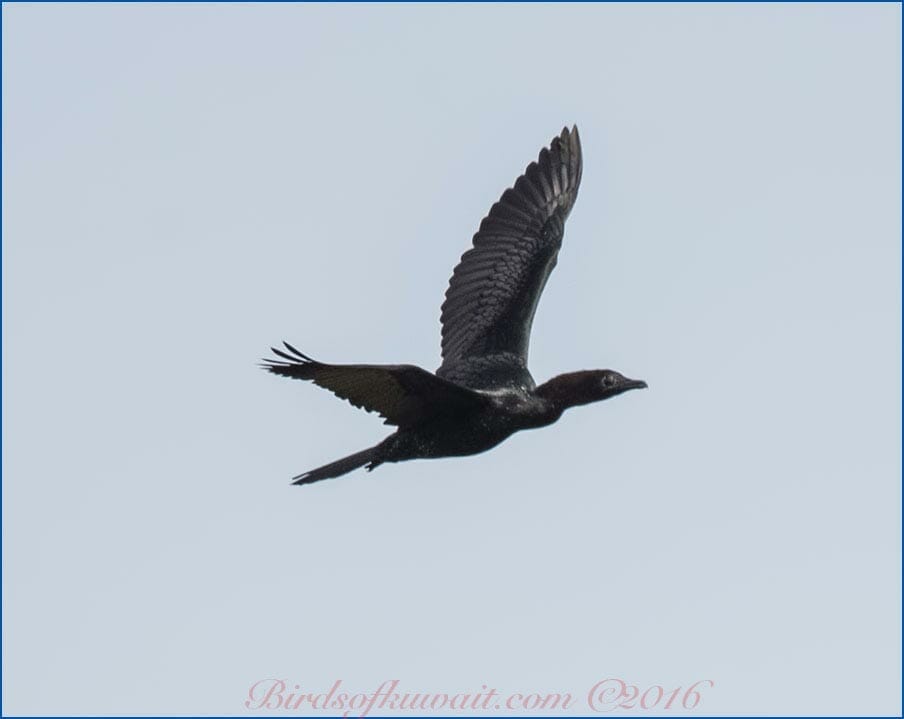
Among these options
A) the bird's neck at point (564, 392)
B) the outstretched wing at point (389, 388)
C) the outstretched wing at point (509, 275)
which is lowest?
the outstretched wing at point (389, 388)

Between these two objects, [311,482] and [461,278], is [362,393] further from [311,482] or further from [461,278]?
[461,278]

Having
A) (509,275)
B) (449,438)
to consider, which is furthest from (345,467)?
Result: (509,275)

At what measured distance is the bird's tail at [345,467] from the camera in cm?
1223

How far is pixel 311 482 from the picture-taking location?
12.3 m

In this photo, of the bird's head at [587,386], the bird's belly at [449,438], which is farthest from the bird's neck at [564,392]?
the bird's belly at [449,438]

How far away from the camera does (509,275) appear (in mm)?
14633

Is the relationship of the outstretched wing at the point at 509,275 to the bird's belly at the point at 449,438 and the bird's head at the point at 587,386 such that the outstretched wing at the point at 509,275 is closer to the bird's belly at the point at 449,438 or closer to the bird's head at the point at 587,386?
the bird's head at the point at 587,386

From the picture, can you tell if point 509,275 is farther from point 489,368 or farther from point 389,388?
point 389,388

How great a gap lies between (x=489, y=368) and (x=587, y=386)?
1.31 metres

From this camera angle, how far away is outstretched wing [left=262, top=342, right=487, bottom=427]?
10.6 m

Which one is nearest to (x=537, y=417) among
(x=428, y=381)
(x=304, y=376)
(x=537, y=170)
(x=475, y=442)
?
(x=475, y=442)

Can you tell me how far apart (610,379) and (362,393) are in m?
2.12

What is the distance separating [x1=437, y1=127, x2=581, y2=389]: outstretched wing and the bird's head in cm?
54

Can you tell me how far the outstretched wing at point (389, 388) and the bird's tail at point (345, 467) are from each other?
14.8 inches
